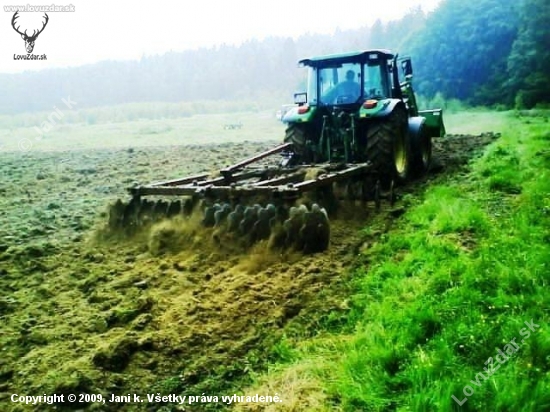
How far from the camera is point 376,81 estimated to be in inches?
332

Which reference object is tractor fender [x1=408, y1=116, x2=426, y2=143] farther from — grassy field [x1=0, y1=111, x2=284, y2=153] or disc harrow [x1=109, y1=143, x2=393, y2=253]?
grassy field [x1=0, y1=111, x2=284, y2=153]

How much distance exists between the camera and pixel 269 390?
10.3 ft

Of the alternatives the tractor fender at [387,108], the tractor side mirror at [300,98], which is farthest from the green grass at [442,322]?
the tractor side mirror at [300,98]

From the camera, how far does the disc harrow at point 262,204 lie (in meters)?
5.45

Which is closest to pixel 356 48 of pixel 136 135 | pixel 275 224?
pixel 136 135

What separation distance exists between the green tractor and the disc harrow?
57 centimetres

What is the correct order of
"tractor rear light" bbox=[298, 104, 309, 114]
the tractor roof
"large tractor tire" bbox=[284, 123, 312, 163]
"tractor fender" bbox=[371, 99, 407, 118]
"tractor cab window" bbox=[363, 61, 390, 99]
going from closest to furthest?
"tractor fender" bbox=[371, 99, 407, 118]
the tractor roof
"tractor cab window" bbox=[363, 61, 390, 99]
"tractor rear light" bbox=[298, 104, 309, 114]
"large tractor tire" bbox=[284, 123, 312, 163]

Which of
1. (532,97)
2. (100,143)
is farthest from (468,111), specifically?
(100,143)

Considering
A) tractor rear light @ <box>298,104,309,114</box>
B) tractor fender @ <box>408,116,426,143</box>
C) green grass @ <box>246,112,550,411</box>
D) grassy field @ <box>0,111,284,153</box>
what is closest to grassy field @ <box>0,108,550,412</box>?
green grass @ <box>246,112,550,411</box>

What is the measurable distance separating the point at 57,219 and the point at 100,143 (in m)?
16.5

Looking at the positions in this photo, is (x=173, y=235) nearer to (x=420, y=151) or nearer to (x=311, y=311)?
(x=311, y=311)

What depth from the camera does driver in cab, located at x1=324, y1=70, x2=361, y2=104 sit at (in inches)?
332

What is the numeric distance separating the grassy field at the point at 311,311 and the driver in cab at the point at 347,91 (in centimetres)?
191

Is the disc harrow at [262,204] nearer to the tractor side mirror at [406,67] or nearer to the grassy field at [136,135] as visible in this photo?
the tractor side mirror at [406,67]
